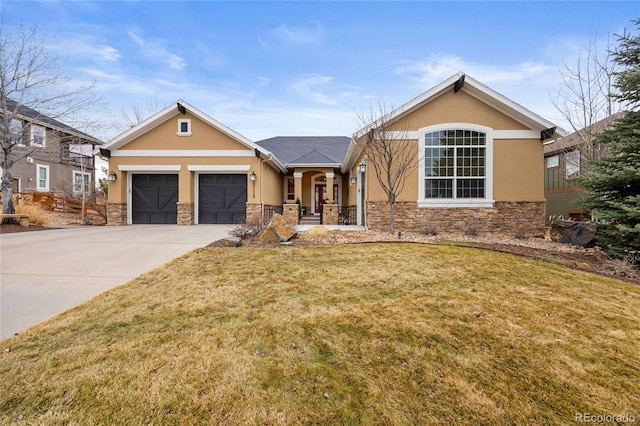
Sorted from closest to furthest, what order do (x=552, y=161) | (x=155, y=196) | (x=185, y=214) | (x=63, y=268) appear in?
1. (x=63, y=268)
2. (x=185, y=214)
3. (x=155, y=196)
4. (x=552, y=161)

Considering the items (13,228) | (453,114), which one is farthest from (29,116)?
(453,114)

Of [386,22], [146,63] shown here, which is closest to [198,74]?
[146,63]

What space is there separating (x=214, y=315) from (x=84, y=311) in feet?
4.92

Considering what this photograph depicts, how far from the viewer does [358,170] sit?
12.6 m

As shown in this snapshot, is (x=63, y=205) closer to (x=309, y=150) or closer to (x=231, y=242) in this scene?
(x=309, y=150)

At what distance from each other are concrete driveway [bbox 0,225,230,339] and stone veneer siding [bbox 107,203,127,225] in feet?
18.7

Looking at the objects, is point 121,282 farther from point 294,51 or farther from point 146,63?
point 146,63

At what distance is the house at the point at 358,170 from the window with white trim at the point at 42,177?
A: 1066 centimetres

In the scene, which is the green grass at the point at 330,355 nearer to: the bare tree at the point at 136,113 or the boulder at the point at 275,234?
the boulder at the point at 275,234

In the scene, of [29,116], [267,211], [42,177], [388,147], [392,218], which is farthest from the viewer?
[42,177]

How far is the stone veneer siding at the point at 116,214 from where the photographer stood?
535 inches

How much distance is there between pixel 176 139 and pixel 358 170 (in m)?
8.77

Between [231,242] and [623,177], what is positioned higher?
[623,177]

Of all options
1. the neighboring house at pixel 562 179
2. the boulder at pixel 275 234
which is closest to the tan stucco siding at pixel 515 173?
the boulder at pixel 275 234
